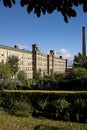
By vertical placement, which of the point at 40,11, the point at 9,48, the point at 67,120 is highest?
the point at 9,48

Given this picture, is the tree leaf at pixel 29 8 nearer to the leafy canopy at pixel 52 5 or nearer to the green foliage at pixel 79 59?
the leafy canopy at pixel 52 5

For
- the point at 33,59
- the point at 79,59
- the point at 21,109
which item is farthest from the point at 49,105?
the point at 33,59

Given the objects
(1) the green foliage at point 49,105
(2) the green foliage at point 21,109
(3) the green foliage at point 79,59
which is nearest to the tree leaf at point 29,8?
(1) the green foliage at point 49,105

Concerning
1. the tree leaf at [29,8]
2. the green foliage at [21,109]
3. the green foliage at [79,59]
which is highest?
the green foliage at [79,59]

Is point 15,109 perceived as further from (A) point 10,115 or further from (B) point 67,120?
(B) point 67,120

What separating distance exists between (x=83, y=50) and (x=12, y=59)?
2568 centimetres

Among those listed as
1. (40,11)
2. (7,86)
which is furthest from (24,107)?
(7,86)

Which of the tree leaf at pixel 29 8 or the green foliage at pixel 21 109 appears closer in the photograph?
the tree leaf at pixel 29 8

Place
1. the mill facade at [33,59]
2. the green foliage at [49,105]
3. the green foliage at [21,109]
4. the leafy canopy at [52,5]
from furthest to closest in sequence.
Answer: the mill facade at [33,59] < the green foliage at [21,109] < the green foliage at [49,105] < the leafy canopy at [52,5]

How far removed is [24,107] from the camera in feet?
61.5

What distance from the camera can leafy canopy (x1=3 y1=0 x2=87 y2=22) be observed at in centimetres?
465

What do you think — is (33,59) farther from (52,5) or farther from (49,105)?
(52,5)

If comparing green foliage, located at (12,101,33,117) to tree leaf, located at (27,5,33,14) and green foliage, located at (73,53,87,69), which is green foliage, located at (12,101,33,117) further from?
green foliage, located at (73,53,87,69)

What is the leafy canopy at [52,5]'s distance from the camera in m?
4.65
